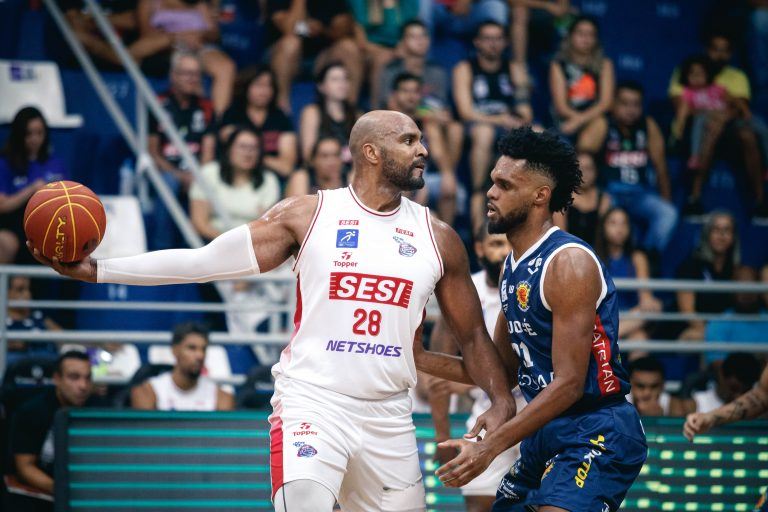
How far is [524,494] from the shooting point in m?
5.25

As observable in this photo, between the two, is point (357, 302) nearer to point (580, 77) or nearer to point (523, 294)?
point (523, 294)

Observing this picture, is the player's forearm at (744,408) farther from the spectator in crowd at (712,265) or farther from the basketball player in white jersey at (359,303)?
the spectator in crowd at (712,265)

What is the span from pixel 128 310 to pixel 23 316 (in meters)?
1.01

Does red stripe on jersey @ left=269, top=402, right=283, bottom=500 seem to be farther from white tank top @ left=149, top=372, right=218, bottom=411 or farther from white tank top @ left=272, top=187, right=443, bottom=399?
white tank top @ left=149, top=372, right=218, bottom=411

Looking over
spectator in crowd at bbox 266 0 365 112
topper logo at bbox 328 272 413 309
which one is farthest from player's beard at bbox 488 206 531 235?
spectator in crowd at bbox 266 0 365 112

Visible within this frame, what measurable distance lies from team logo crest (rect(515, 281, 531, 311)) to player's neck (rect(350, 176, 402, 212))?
0.79 m

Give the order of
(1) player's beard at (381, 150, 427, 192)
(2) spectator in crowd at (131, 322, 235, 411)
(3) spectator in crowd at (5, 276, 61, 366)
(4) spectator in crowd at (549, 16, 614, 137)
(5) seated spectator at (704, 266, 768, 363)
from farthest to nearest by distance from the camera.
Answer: (4) spectator in crowd at (549, 16, 614, 137) < (5) seated spectator at (704, 266, 768, 363) < (3) spectator in crowd at (5, 276, 61, 366) < (2) spectator in crowd at (131, 322, 235, 411) < (1) player's beard at (381, 150, 427, 192)

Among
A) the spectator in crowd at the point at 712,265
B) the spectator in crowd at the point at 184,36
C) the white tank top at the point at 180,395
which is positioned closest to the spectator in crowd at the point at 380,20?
the spectator in crowd at the point at 184,36

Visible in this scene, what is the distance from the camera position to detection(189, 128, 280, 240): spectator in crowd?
10336 mm

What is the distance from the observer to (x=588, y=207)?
11.0m

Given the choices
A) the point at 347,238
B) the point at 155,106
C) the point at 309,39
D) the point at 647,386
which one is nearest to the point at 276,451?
the point at 347,238

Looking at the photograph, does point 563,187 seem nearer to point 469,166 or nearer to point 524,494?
point 524,494

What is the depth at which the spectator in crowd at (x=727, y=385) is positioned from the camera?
8.76m

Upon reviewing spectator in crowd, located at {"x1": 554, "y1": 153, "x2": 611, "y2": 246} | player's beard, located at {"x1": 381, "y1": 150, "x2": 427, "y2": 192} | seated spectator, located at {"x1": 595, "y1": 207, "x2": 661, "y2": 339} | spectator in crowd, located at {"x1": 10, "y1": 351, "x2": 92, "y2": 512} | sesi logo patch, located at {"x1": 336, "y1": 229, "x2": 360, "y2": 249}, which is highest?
player's beard, located at {"x1": 381, "y1": 150, "x2": 427, "y2": 192}
